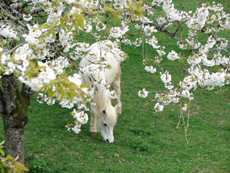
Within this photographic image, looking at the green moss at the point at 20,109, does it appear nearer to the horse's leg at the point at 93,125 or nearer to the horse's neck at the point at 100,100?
the horse's neck at the point at 100,100


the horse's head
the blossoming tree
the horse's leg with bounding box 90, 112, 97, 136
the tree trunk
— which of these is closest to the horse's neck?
the horse's head

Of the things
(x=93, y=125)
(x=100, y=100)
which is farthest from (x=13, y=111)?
(x=93, y=125)

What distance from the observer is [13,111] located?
4.84 m

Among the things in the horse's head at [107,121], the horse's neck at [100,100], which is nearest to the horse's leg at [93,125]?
the horse's head at [107,121]

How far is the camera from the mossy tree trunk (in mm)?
4730

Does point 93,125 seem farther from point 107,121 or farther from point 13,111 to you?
point 13,111

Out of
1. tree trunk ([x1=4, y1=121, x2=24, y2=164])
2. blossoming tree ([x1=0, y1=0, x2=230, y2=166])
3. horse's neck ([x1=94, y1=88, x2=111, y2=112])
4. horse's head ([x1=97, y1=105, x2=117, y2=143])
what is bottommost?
tree trunk ([x1=4, y1=121, x2=24, y2=164])

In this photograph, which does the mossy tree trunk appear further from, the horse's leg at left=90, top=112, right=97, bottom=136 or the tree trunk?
the horse's leg at left=90, top=112, right=97, bottom=136

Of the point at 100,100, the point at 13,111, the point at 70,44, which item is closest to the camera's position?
the point at 13,111

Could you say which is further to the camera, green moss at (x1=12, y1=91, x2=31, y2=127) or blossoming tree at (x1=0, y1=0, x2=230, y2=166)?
green moss at (x1=12, y1=91, x2=31, y2=127)

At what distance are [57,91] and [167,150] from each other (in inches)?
232

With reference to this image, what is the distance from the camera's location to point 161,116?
385 inches

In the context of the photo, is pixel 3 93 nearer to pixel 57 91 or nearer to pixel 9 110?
pixel 9 110

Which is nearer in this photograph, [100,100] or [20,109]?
[20,109]
